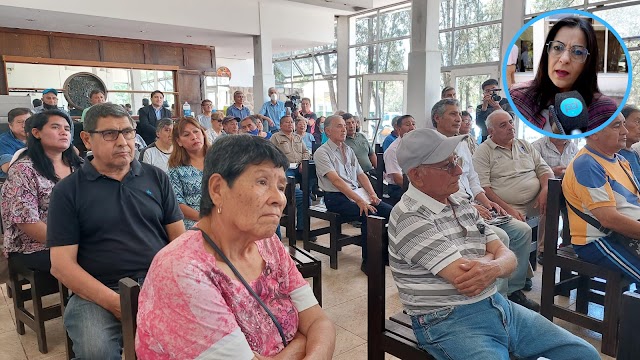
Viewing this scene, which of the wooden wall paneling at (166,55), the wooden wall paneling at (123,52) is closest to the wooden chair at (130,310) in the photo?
the wooden wall paneling at (123,52)

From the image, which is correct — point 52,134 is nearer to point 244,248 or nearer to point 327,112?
point 244,248

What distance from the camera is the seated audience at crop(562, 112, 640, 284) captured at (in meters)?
1.90

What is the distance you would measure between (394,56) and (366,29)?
1179 millimetres

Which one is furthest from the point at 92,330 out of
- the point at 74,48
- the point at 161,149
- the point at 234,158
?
the point at 74,48

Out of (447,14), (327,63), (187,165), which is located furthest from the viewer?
(327,63)

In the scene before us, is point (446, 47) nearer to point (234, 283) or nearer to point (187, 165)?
point (187, 165)

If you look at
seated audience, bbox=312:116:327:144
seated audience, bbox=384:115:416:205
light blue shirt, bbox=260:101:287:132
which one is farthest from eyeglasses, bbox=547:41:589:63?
light blue shirt, bbox=260:101:287:132

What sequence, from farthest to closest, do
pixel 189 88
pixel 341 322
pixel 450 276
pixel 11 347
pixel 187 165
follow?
pixel 189 88 → pixel 187 165 → pixel 341 322 → pixel 11 347 → pixel 450 276

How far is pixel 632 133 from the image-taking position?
2.53 meters

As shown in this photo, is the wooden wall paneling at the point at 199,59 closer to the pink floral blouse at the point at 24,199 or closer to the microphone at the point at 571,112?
the pink floral blouse at the point at 24,199

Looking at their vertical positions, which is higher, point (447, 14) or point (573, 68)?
point (447, 14)

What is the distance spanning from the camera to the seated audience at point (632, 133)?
2461 millimetres

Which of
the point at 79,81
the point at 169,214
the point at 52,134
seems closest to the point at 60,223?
the point at 169,214

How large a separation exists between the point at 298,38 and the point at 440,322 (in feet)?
29.4
